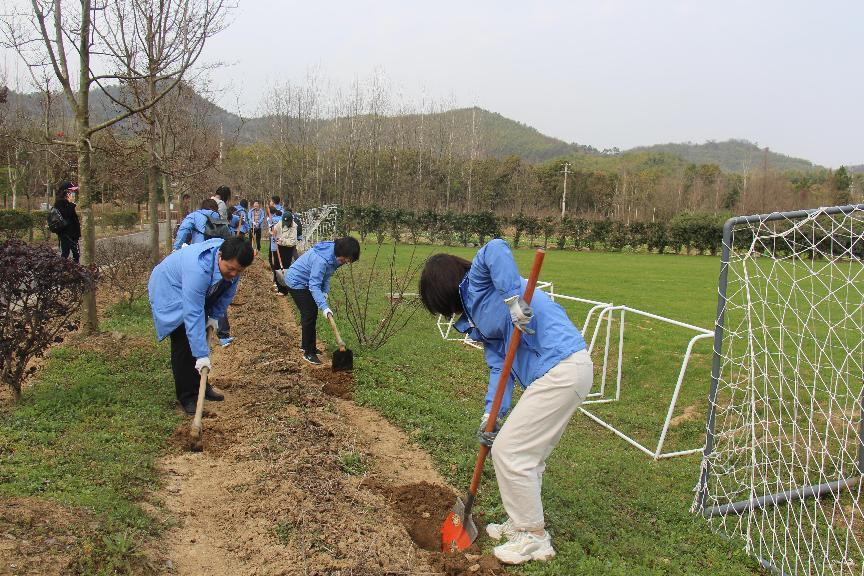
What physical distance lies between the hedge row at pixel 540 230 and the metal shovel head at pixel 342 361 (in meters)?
21.8

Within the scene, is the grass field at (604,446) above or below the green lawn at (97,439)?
below

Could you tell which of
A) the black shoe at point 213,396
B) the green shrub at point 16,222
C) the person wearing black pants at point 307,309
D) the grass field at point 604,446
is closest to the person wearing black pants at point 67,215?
the grass field at point 604,446

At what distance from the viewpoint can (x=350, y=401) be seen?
19.8ft

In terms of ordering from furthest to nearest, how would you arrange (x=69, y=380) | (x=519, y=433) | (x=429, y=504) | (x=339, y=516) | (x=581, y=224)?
(x=581, y=224)
(x=69, y=380)
(x=429, y=504)
(x=339, y=516)
(x=519, y=433)

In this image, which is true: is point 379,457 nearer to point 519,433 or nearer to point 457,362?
point 519,433

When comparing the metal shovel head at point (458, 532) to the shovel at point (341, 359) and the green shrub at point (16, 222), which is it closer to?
the shovel at point (341, 359)

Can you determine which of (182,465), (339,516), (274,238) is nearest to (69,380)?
(182,465)

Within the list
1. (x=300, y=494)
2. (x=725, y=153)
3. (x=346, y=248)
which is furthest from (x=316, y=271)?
(x=725, y=153)

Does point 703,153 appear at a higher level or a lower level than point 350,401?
higher

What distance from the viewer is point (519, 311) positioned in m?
2.94

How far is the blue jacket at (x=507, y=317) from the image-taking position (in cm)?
299

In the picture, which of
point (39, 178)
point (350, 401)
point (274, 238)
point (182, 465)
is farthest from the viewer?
point (39, 178)

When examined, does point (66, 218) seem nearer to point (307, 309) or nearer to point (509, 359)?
point (307, 309)

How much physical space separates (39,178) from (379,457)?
95.1 ft
